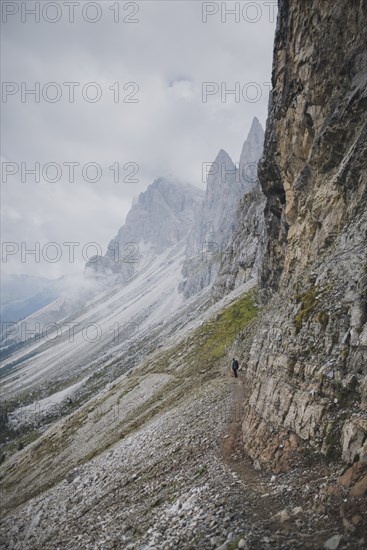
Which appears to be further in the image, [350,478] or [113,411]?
[113,411]

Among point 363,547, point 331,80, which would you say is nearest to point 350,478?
point 363,547

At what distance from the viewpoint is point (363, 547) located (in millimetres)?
8906

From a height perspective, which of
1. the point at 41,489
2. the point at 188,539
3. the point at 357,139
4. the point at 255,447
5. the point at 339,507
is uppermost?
the point at 357,139

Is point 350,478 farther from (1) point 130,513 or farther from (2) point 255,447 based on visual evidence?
(1) point 130,513

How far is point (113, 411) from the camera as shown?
46250 millimetres

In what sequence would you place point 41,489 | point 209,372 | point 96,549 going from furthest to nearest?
point 209,372
point 41,489
point 96,549

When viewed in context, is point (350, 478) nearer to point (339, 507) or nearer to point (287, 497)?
point (339, 507)

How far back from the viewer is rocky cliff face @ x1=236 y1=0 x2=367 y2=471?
14.6 meters

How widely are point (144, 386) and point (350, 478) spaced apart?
41580mm

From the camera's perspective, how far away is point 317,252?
25109mm

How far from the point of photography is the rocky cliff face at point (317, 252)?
575 inches

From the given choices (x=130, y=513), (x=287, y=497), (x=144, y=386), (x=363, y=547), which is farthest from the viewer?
(x=144, y=386)

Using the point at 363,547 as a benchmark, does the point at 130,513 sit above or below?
below

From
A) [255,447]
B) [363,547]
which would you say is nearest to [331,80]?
[255,447]
